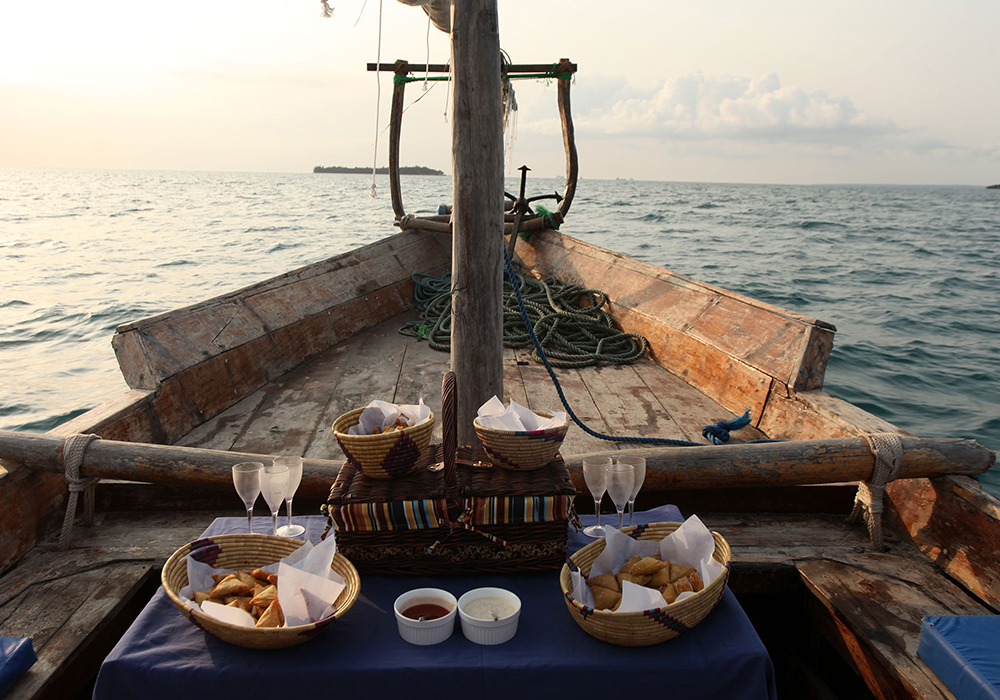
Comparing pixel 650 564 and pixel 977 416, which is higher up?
pixel 650 564

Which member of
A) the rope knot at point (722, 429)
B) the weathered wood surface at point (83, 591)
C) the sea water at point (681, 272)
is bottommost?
the sea water at point (681, 272)

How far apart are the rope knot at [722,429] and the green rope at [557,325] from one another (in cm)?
114

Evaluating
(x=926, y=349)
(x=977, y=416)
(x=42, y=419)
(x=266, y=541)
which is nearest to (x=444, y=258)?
(x=42, y=419)

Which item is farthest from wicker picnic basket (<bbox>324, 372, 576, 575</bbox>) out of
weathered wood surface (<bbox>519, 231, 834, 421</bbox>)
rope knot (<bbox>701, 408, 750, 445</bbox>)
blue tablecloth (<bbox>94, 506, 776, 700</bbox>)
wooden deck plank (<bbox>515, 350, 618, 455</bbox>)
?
weathered wood surface (<bbox>519, 231, 834, 421</bbox>)

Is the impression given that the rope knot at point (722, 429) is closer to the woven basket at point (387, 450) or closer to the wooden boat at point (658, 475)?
the wooden boat at point (658, 475)

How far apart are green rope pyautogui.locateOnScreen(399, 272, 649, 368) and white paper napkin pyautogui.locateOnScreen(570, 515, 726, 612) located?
261cm

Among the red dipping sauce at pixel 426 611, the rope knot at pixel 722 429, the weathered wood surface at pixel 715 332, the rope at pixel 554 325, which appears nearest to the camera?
the red dipping sauce at pixel 426 611

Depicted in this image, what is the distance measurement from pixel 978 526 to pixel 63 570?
9.14 feet

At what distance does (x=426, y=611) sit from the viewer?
51.3 inches

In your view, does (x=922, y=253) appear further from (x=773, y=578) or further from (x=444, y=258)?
(x=773, y=578)

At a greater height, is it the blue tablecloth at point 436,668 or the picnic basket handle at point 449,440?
the picnic basket handle at point 449,440

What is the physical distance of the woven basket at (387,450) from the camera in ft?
4.76

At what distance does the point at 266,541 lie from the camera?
1.50 m

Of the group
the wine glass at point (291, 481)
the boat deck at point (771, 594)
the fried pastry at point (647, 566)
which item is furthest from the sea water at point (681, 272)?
the wine glass at point (291, 481)
